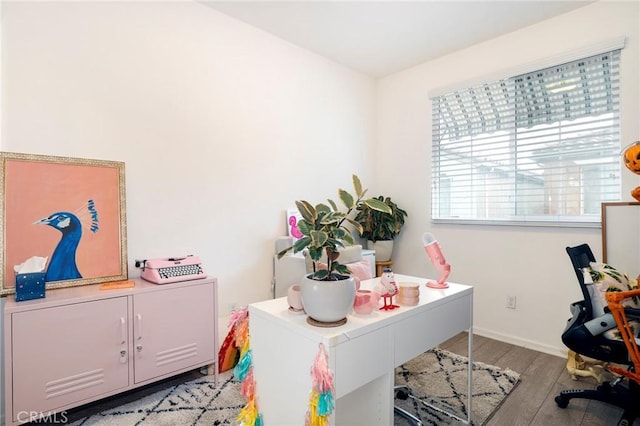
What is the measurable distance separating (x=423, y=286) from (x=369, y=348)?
2.43 feet

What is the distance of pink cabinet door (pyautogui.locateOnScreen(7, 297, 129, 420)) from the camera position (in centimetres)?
162

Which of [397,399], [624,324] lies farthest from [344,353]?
[624,324]

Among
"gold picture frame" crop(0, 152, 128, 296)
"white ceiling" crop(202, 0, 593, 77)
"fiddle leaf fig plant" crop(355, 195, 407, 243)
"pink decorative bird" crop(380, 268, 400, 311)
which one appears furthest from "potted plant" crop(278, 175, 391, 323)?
"fiddle leaf fig plant" crop(355, 195, 407, 243)

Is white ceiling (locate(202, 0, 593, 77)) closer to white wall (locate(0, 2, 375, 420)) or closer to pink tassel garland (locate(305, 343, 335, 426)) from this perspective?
white wall (locate(0, 2, 375, 420))

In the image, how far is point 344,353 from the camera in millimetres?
1152

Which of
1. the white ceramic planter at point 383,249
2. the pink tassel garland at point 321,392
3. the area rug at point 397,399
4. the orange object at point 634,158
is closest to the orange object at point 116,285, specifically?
the area rug at point 397,399

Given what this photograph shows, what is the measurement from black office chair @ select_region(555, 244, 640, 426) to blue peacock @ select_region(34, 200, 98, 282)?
2.87 meters

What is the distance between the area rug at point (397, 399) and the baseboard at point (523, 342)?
636mm

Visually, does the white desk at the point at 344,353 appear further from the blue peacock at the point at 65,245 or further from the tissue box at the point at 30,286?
the blue peacock at the point at 65,245

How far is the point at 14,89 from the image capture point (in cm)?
191

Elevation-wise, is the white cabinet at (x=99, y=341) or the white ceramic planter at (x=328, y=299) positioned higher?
the white ceramic planter at (x=328, y=299)

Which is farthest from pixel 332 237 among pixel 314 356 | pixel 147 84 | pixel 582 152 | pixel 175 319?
pixel 582 152

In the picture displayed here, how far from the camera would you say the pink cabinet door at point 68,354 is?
1.62 metres

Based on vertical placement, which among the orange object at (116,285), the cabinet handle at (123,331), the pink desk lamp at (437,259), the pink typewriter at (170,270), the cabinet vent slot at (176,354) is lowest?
the cabinet vent slot at (176,354)
